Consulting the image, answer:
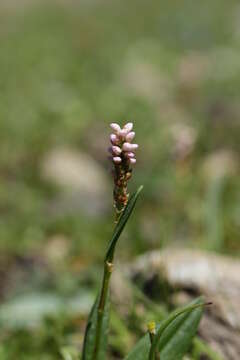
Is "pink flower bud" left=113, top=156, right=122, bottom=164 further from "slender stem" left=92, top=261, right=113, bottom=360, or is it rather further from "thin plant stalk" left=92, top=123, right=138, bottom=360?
"slender stem" left=92, top=261, right=113, bottom=360

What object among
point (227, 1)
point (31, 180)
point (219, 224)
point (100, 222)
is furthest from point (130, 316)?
point (227, 1)

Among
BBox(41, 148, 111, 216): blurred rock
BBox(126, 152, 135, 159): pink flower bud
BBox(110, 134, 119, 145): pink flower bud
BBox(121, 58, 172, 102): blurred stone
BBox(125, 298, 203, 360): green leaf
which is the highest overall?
BBox(121, 58, 172, 102): blurred stone

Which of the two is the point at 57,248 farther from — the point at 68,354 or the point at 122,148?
the point at 122,148

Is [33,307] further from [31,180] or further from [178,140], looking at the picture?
[31,180]

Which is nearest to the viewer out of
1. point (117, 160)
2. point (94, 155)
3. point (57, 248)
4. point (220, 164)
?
point (117, 160)

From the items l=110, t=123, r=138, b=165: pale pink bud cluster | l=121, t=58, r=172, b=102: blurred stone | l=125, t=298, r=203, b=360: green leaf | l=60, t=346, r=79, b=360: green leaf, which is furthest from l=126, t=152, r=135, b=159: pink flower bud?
l=121, t=58, r=172, b=102: blurred stone

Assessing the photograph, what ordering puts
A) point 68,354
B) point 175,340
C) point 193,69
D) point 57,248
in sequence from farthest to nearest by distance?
point 193,69 → point 57,248 → point 68,354 → point 175,340

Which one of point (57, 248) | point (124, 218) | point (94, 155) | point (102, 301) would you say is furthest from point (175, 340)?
point (94, 155)
